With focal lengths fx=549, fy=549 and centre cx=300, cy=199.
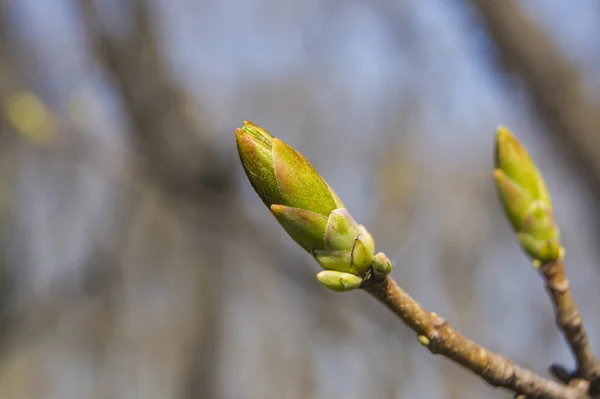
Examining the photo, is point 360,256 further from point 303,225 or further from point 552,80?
point 552,80

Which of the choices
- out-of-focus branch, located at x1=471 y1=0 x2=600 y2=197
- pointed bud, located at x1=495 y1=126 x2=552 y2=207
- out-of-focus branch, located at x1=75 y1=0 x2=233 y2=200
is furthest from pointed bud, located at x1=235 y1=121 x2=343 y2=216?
out-of-focus branch, located at x1=75 y1=0 x2=233 y2=200

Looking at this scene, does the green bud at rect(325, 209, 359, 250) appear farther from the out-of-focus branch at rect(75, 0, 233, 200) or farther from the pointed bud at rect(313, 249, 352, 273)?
the out-of-focus branch at rect(75, 0, 233, 200)

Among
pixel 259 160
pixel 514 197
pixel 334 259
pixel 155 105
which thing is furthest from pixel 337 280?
pixel 155 105

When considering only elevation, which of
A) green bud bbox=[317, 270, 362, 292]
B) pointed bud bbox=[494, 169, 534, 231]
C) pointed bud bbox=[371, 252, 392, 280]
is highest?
pointed bud bbox=[494, 169, 534, 231]

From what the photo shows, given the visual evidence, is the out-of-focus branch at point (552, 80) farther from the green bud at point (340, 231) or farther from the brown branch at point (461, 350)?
the green bud at point (340, 231)

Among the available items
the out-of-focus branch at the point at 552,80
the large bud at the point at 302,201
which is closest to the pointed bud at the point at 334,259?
the large bud at the point at 302,201

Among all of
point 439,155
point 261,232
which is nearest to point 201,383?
point 261,232
